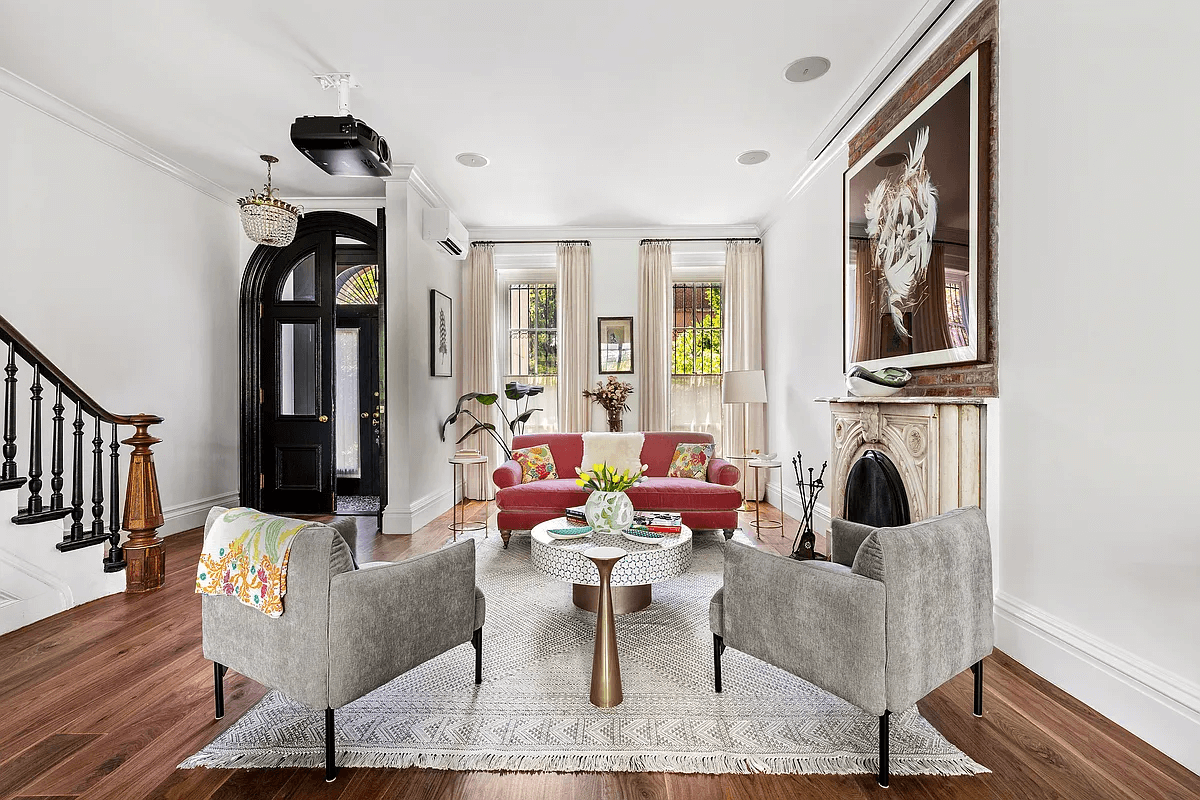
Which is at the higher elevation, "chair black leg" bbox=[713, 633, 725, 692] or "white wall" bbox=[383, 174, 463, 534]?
"white wall" bbox=[383, 174, 463, 534]

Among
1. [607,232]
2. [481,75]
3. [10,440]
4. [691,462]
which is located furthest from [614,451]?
[10,440]

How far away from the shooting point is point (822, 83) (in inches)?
133

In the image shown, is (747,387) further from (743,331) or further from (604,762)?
(604,762)

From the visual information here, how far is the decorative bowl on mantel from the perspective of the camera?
10.0 feet

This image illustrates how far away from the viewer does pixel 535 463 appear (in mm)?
4887

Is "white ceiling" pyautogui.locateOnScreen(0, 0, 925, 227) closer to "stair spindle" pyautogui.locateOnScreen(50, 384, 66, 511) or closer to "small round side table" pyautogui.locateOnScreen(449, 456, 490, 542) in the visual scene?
"stair spindle" pyautogui.locateOnScreen(50, 384, 66, 511)

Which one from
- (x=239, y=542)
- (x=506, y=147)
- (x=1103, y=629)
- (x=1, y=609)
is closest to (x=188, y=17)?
(x=506, y=147)

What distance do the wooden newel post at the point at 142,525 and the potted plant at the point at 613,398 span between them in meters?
3.88

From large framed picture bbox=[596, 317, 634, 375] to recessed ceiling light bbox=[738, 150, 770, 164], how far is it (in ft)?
7.46

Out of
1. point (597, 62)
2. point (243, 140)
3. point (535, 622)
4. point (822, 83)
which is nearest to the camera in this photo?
point (535, 622)

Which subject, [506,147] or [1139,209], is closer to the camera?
[1139,209]

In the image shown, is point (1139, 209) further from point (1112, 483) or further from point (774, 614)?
point (774, 614)

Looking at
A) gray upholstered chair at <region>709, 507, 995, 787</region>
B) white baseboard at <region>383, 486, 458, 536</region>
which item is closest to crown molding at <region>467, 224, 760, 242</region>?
white baseboard at <region>383, 486, 458, 536</region>

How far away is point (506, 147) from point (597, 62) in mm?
1340
